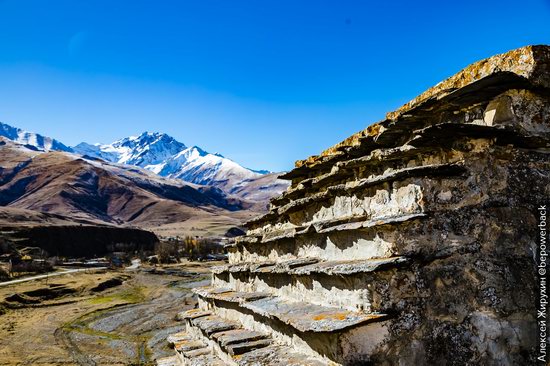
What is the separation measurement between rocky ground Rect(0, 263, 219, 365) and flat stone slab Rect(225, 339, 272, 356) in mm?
19956

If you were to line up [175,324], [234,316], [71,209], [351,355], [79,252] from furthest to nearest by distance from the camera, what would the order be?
[71,209] → [79,252] → [175,324] → [234,316] → [351,355]

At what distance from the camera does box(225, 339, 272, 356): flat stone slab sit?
4.70 m

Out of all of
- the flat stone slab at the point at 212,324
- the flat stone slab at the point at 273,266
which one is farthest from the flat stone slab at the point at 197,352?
the flat stone slab at the point at 273,266

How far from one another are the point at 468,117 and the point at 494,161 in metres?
0.49

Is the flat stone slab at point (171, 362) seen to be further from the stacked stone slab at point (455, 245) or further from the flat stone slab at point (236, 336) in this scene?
the stacked stone slab at point (455, 245)

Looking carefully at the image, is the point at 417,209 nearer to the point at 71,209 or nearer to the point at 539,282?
the point at 539,282

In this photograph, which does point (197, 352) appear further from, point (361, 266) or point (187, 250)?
point (187, 250)

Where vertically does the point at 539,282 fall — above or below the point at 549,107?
below

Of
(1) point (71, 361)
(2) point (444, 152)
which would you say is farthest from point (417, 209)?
(1) point (71, 361)

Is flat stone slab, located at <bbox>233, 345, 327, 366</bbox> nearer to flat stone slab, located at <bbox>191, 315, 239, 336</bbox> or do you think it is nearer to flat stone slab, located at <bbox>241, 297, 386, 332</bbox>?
flat stone slab, located at <bbox>241, 297, 386, 332</bbox>

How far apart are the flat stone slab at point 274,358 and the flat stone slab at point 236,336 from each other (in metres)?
0.34

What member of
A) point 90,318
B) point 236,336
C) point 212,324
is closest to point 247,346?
point 236,336

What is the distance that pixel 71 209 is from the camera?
17500 centimetres

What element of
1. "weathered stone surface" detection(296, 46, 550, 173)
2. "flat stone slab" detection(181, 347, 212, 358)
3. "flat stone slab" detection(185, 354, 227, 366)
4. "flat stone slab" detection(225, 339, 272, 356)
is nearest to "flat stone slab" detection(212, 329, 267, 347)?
"flat stone slab" detection(225, 339, 272, 356)
